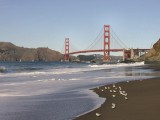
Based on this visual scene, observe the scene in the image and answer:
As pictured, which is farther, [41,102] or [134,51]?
[134,51]

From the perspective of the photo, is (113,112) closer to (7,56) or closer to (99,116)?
(99,116)

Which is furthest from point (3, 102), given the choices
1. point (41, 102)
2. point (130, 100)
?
point (130, 100)

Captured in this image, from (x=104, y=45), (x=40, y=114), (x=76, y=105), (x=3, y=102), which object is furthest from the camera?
(x=104, y=45)

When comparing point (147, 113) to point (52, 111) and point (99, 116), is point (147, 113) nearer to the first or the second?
point (99, 116)

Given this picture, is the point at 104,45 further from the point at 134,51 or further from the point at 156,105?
the point at 156,105

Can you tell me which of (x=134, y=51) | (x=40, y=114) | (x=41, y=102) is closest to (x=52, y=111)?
(x=40, y=114)

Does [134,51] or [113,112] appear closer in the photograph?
[113,112]

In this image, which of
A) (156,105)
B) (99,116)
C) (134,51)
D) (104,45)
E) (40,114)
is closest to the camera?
(99,116)

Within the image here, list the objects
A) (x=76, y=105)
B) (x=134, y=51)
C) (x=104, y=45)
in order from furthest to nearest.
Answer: (x=134, y=51)
(x=104, y=45)
(x=76, y=105)

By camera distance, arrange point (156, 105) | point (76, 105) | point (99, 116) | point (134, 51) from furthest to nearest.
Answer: point (134, 51) → point (76, 105) → point (156, 105) → point (99, 116)
